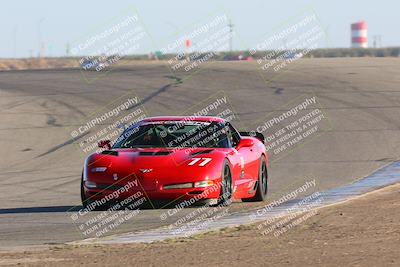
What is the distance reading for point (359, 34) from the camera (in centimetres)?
14762

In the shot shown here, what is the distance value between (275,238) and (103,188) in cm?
414

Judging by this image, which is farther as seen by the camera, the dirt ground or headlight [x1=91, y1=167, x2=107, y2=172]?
headlight [x1=91, y1=167, x2=107, y2=172]

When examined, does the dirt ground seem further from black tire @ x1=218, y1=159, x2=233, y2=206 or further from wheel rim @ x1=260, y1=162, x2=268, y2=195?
wheel rim @ x1=260, y1=162, x2=268, y2=195

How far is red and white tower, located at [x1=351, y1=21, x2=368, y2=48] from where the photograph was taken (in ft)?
481

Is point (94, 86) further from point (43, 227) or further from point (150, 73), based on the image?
point (43, 227)

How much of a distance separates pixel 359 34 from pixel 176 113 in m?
119

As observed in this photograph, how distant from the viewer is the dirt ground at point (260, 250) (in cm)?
882

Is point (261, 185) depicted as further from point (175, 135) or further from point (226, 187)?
point (175, 135)

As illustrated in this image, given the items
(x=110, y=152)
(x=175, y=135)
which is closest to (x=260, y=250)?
(x=110, y=152)

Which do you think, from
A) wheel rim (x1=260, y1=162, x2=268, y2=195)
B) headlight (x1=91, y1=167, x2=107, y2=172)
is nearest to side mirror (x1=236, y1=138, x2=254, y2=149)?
wheel rim (x1=260, y1=162, x2=268, y2=195)

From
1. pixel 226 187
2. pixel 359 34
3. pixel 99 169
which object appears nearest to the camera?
pixel 99 169

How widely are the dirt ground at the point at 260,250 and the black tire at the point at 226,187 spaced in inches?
100

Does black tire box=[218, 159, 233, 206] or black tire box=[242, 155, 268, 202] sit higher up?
black tire box=[218, 159, 233, 206]

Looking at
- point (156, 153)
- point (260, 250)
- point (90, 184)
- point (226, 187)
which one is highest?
point (260, 250)
